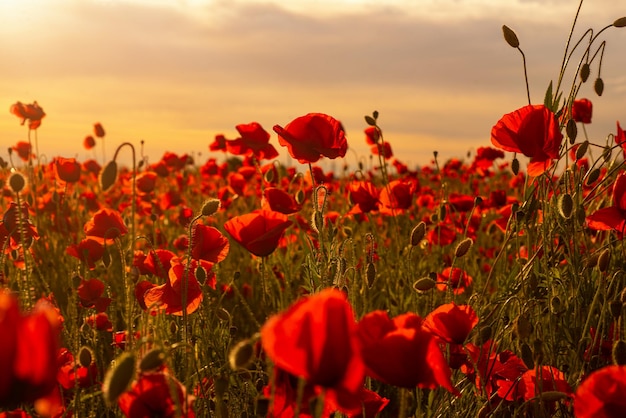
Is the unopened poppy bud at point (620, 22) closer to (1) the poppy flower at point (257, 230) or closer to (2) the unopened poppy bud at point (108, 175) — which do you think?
(1) the poppy flower at point (257, 230)

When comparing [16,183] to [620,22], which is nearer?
[16,183]

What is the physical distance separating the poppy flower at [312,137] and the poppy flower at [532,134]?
0.48m

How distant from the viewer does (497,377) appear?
1.87m

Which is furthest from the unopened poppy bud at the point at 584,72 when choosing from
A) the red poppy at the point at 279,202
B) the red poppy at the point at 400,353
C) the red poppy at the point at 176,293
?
the red poppy at the point at 400,353

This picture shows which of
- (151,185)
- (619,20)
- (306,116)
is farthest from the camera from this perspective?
(151,185)

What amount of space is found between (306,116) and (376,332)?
1.14 meters

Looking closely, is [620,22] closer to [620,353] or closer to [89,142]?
[620,353]

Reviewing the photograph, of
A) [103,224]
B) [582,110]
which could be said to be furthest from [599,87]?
[103,224]

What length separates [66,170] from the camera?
3.35 metres

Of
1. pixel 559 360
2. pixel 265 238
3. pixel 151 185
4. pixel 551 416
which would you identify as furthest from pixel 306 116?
pixel 151 185

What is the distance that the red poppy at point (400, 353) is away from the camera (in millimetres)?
1129

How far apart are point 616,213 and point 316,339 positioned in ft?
5.10

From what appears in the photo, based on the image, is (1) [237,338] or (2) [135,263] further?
(1) [237,338]

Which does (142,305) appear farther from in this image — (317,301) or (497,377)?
(317,301)
